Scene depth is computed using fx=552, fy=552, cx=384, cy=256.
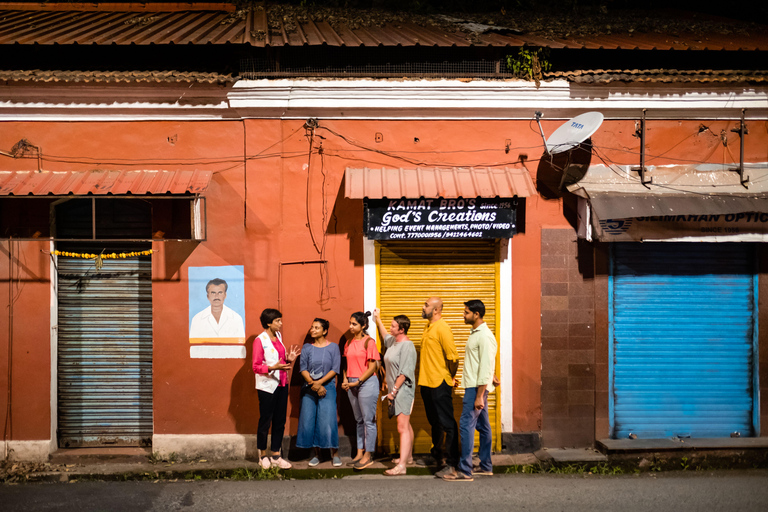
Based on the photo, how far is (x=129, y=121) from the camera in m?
7.12

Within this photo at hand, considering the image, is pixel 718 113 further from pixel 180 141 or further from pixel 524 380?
pixel 180 141

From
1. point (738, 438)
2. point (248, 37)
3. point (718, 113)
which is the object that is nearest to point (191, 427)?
point (248, 37)

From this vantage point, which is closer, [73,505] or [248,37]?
[73,505]

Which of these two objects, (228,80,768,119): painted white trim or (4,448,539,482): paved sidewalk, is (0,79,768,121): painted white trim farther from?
(4,448,539,482): paved sidewalk

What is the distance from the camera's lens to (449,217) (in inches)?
276

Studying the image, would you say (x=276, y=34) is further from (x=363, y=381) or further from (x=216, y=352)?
(x=363, y=381)

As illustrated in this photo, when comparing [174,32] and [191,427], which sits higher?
[174,32]

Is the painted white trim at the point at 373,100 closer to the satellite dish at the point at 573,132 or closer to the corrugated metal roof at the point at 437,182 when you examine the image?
the satellite dish at the point at 573,132

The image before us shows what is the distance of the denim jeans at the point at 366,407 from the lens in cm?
666

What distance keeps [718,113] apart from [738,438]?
431cm

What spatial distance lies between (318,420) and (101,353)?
123 inches

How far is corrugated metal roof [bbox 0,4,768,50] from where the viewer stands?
23.5 ft

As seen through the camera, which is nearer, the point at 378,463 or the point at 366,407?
the point at 366,407

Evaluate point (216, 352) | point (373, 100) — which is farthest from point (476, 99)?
point (216, 352)
